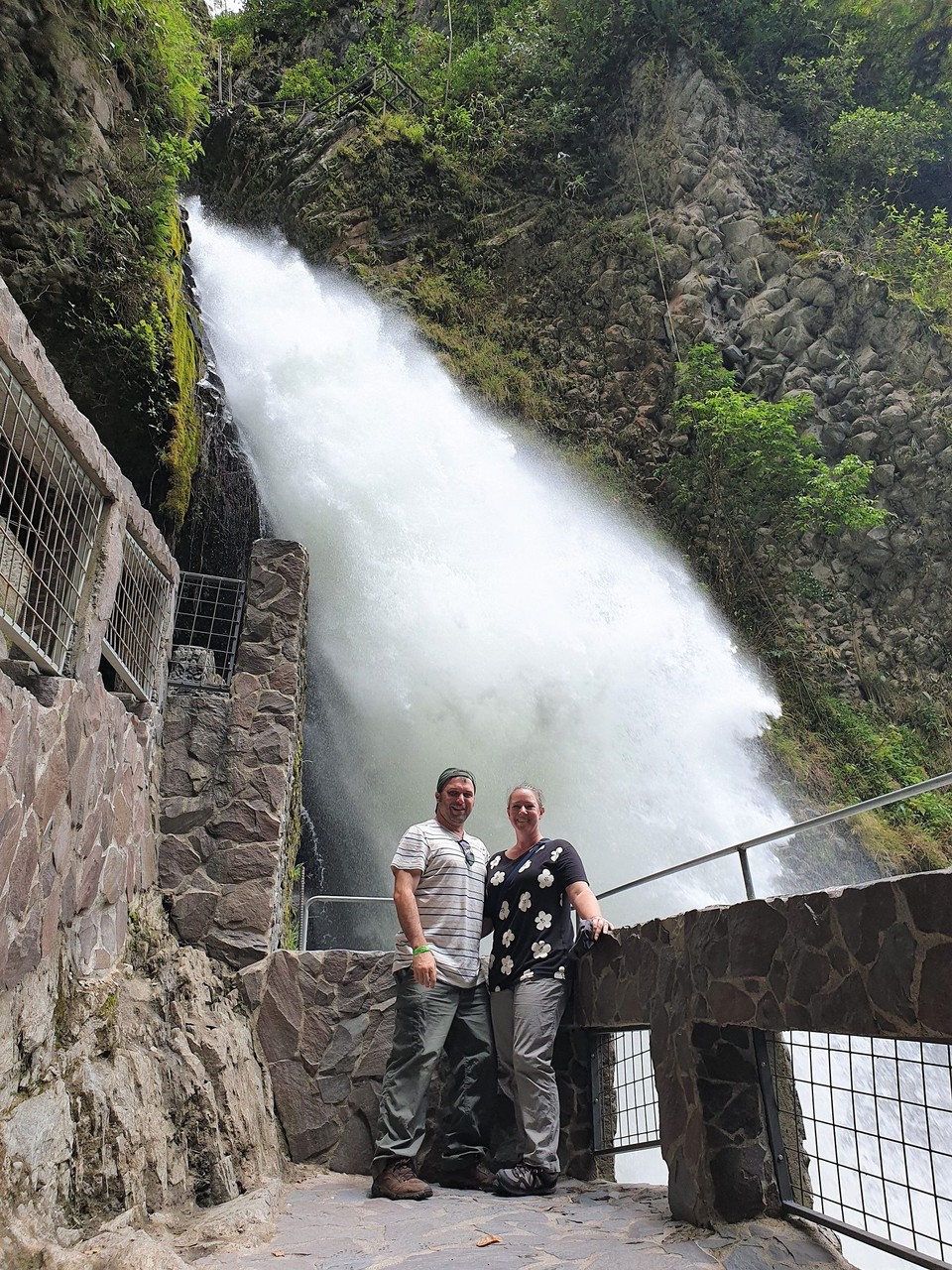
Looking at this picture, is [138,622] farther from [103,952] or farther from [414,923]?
[414,923]

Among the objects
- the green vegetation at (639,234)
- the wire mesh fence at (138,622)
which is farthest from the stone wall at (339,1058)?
the green vegetation at (639,234)

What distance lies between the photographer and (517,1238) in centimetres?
328

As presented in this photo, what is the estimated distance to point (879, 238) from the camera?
17828 mm

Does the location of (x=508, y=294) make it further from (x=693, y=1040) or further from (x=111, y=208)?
(x=693, y=1040)

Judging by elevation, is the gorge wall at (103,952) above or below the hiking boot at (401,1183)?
above

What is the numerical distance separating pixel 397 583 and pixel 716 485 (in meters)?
6.85

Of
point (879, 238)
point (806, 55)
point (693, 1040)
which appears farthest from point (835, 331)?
point (693, 1040)

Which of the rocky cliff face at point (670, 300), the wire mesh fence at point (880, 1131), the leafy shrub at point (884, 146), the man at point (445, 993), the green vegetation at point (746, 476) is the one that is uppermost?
the leafy shrub at point (884, 146)

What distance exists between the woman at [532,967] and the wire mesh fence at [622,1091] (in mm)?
508

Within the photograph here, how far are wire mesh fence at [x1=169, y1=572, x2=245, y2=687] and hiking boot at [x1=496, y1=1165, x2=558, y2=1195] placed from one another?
3780 mm

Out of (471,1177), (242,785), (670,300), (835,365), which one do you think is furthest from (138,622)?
(835,365)

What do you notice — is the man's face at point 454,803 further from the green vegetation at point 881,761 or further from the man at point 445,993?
the green vegetation at point 881,761

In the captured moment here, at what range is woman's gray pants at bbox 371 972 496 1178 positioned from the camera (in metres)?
4.03

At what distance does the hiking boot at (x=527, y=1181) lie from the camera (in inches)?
160
